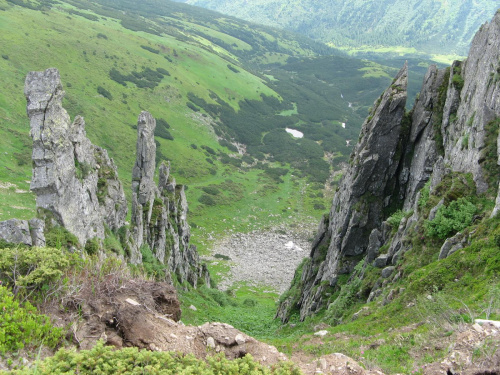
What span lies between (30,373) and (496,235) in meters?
15.9

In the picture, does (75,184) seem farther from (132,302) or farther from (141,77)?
(141,77)

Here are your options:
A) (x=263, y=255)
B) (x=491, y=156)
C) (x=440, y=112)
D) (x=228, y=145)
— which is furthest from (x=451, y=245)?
(x=228, y=145)

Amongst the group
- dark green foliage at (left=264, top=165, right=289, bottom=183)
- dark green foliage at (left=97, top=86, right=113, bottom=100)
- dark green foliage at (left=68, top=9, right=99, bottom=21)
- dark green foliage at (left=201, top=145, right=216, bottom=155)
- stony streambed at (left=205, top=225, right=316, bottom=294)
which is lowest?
stony streambed at (left=205, top=225, right=316, bottom=294)

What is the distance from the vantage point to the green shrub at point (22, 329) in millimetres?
9203

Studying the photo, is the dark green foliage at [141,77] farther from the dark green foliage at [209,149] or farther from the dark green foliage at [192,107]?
the dark green foliage at [209,149]

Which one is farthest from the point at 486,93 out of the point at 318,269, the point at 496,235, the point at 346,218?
the point at 318,269

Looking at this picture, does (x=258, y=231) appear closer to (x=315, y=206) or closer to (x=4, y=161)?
(x=315, y=206)

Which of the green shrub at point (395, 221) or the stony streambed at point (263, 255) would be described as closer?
the green shrub at point (395, 221)

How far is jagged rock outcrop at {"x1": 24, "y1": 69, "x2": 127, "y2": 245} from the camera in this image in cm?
2175

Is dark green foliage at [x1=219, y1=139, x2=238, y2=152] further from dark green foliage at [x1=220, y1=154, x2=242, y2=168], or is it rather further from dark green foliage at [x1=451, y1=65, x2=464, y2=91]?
dark green foliage at [x1=451, y1=65, x2=464, y2=91]

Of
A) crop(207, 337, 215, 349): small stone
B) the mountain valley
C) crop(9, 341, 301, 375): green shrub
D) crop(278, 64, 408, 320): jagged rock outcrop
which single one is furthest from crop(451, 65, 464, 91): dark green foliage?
crop(207, 337, 215, 349): small stone

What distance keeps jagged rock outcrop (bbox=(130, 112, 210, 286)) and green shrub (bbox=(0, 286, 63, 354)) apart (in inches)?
768

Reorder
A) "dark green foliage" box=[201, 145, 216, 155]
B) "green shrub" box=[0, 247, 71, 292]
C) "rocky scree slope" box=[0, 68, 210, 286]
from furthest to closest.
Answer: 1. "dark green foliage" box=[201, 145, 216, 155]
2. "rocky scree slope" box=[0, 68, 210, 286]
3. "green shrub" box=[0, 247, 71, 292]

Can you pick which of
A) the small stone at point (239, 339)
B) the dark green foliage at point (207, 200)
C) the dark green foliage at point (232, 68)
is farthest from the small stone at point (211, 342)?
the dark green foliage at point (232, 68)
